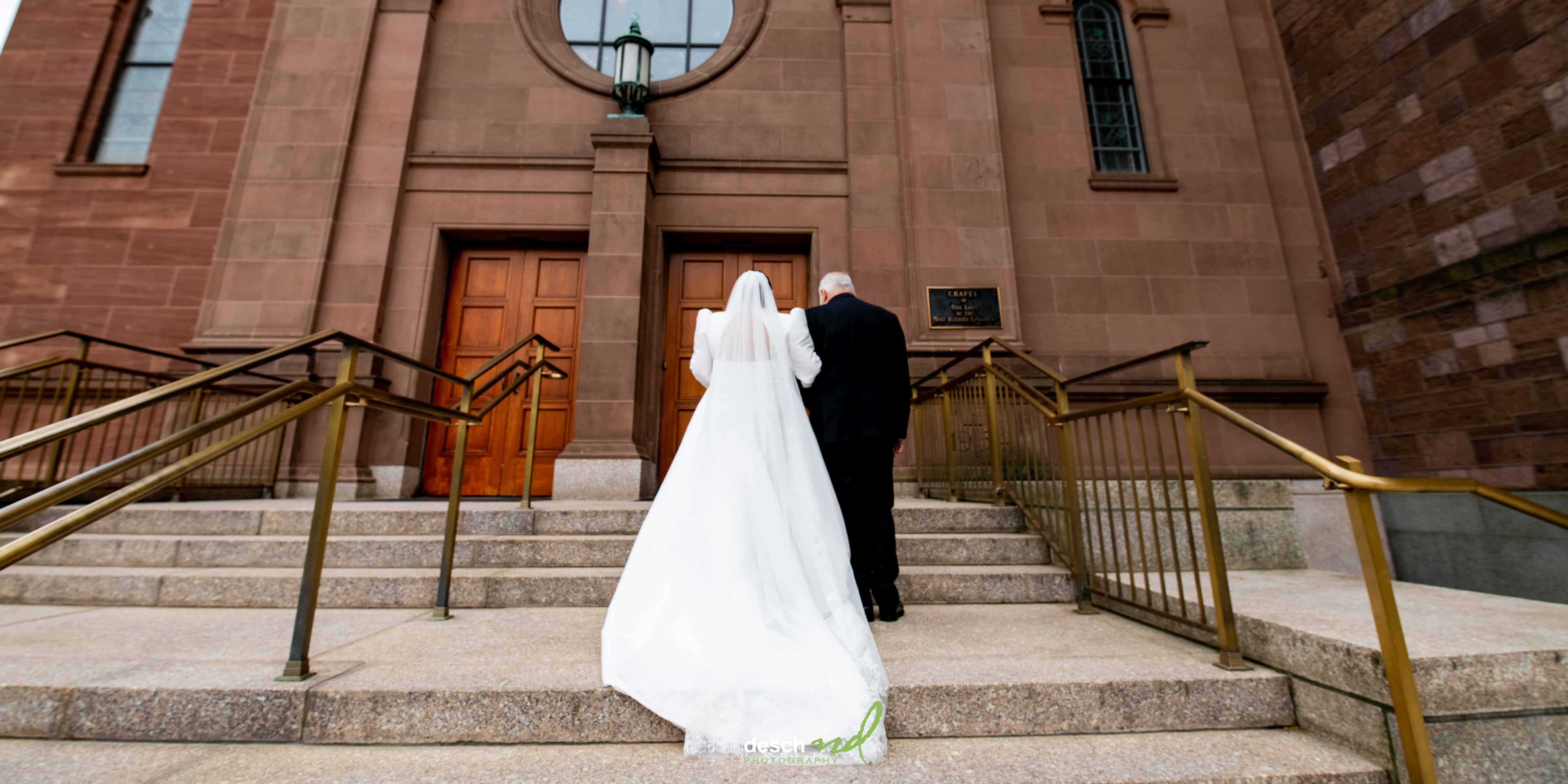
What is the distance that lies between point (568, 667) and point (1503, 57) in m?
8.94

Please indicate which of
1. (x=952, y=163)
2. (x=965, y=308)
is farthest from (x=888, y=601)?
(x=952, y=163)

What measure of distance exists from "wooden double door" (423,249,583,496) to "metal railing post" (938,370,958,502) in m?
3.93

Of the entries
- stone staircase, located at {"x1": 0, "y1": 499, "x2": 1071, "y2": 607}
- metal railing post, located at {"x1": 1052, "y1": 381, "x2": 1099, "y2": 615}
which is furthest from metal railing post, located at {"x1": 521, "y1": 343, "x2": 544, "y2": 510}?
metal railing post, located at {"x1": 1052, "y1": 381, "x2": 1099, "y2": 615}

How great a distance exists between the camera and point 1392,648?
199 centimetres

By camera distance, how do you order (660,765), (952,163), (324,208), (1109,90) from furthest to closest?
(1109,90) < (952,163) < (324,208) < (660,765)

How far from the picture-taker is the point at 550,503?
507 cm

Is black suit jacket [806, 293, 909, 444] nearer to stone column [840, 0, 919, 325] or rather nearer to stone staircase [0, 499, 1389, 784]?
stone staircase [0, 499, 1389, 784]

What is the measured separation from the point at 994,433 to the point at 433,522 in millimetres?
4334

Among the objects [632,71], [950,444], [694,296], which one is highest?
[632,71]

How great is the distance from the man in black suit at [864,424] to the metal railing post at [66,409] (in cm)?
641

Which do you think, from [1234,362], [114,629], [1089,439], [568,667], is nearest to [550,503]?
[114,629]

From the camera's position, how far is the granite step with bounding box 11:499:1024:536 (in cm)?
429

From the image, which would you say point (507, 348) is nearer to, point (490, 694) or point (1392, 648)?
point (490, 694)

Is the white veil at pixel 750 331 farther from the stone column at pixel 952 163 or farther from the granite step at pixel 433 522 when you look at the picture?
the stone column at pixel 952 163
